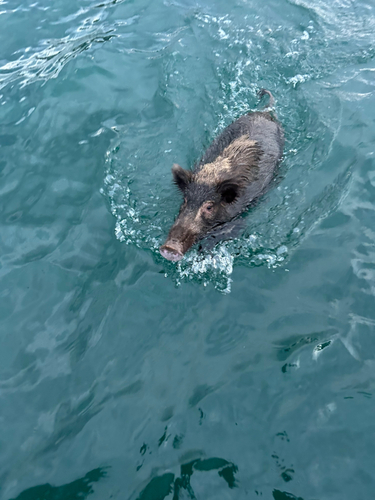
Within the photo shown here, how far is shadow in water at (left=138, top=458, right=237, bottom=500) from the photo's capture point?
13.1ft

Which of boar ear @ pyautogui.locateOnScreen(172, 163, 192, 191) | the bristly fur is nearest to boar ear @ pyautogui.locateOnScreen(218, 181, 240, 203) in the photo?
the bristly fur

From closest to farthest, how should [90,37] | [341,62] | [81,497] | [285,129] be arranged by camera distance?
[81,497] → [285,129] → [341,62] → [90,37]

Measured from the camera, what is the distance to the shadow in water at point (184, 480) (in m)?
4.01

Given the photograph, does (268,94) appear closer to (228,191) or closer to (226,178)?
(226,178)

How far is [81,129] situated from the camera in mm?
7812

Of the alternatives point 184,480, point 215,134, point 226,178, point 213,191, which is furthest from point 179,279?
point 215,134

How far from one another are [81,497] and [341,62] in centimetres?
913

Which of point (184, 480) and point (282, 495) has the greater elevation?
point (184, 480)

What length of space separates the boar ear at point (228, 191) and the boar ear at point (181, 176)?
53cm

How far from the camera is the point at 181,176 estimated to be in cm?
621

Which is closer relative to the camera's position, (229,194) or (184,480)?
Answer: (184,480)

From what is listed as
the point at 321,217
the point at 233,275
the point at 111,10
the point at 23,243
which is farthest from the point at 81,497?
the point at 111,10

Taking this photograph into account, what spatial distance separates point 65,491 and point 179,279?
109 inches

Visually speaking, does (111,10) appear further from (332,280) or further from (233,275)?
(332,280)
